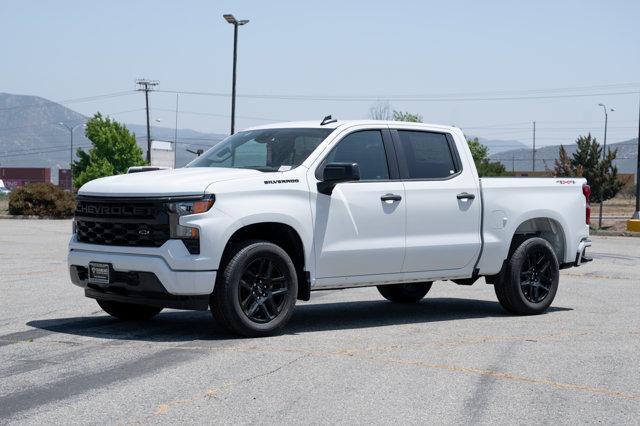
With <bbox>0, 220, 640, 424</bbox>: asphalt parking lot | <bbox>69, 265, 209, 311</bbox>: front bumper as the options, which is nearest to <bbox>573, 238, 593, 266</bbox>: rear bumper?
<bbox>0, 220, 640, 424</bbox>: asphalt parking lot

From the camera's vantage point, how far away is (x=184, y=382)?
7.15m

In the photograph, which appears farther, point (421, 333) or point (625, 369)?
point (421, 333)

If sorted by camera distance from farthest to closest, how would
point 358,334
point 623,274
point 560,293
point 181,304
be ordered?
point 623,274
point 560,293
point 358,334
point 181,304

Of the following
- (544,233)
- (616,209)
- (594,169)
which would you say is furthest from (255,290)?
(616,209)

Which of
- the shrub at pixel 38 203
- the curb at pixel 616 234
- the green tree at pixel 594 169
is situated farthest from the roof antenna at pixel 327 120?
the green tree at pixel 594 169

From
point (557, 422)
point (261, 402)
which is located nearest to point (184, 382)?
point (261, 402)

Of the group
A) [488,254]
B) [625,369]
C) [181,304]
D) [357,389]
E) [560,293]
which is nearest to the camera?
[357,389]

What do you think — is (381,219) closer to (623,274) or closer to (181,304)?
(181,304)

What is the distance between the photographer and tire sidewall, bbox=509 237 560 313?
11.2 meters

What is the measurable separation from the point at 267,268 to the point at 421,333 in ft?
5.52

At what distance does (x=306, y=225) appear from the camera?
9523mm

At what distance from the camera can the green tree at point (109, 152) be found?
296 ft

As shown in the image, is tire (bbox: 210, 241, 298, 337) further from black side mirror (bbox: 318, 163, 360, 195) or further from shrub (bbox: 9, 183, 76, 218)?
shrub (bbox: 9, 183, 76, 218)

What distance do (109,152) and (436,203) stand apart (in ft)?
273
